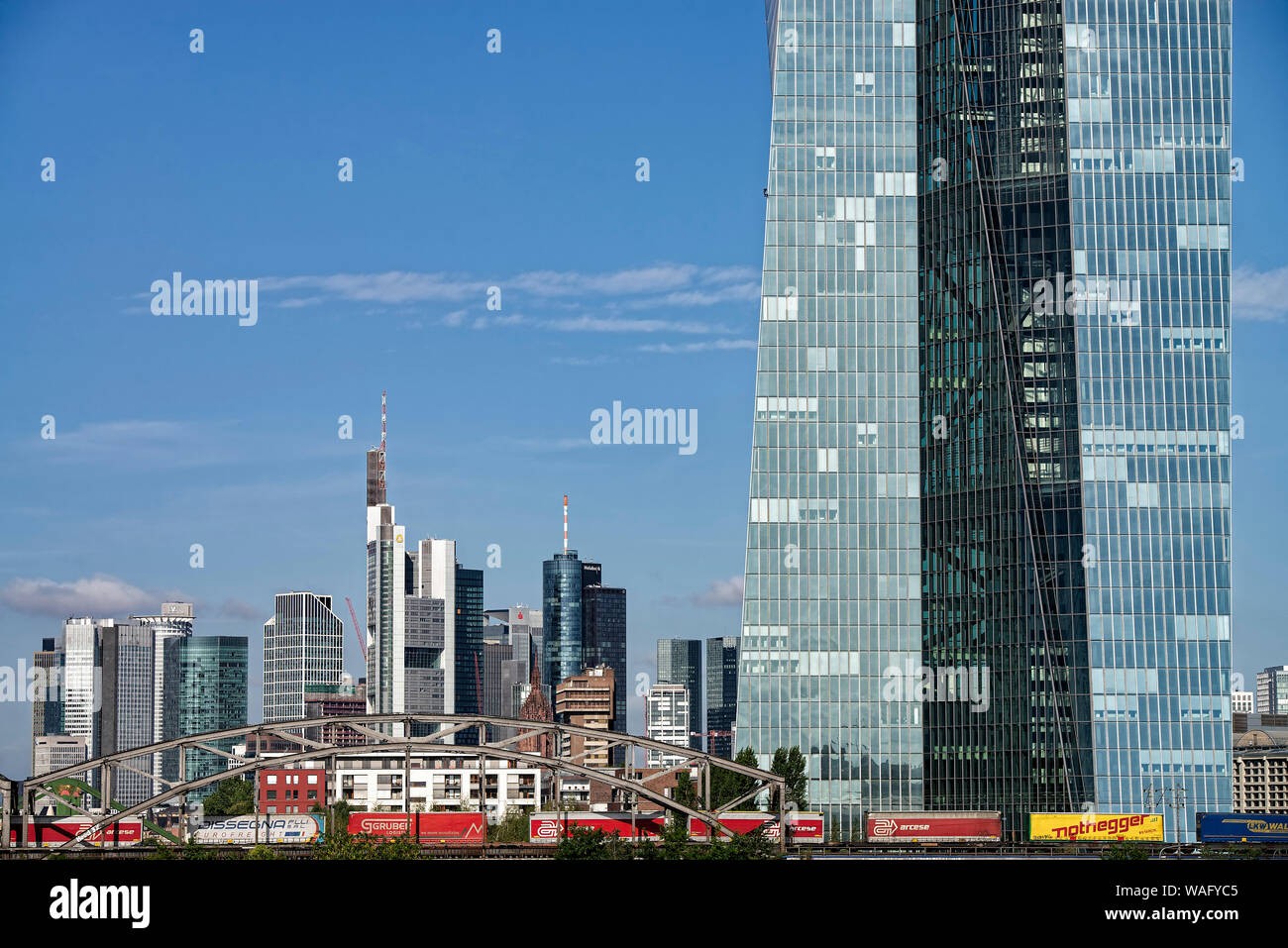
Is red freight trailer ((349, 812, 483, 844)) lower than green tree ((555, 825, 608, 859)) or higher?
lower

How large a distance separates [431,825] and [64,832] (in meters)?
35.8

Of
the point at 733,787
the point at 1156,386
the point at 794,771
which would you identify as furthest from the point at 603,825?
the point at 1156,386

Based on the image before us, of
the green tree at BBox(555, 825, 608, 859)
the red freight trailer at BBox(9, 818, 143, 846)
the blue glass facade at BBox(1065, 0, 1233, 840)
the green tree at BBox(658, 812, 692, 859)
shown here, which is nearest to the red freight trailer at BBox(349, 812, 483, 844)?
the red freight trailer at BBox(9, 818, 143, 846)

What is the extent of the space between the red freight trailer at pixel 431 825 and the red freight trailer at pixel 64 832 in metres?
21.5

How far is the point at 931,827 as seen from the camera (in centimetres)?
16738

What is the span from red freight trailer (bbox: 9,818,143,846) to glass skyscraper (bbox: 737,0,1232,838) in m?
68.5

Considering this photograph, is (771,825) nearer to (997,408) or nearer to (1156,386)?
(997,408)

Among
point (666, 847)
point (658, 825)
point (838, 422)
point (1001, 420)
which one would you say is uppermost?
point (838, 422)

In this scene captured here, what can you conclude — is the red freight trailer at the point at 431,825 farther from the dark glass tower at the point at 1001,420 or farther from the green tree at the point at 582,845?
the dark glass tower at the point at 1001,420

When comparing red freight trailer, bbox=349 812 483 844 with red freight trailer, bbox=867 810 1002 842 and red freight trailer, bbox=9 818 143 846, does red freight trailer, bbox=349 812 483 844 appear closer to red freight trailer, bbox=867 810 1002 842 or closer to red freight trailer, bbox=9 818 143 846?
red freight trailer, bbox=9 818 143 846

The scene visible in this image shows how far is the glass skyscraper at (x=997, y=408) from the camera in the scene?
177500 millimetres

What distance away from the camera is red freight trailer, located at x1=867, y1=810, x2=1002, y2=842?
164625 mm

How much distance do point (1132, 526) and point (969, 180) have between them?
44971mm
